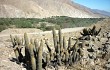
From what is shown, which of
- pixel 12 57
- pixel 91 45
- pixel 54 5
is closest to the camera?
pixel 12 57

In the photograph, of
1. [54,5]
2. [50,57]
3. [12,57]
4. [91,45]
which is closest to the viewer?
[50,57]

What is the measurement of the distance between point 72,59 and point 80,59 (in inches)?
21.9

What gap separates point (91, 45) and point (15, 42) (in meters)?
4.46

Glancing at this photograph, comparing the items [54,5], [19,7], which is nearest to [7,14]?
[19,7]

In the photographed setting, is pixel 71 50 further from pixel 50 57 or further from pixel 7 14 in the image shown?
pixel 7 14

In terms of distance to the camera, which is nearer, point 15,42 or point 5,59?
point 5,59

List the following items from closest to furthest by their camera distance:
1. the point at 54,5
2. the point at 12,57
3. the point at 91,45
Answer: the point at 12,57, the point at 91,45, the point at 54,5

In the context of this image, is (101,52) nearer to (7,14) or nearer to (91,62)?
(91,62)

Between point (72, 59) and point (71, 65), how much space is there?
286 mm

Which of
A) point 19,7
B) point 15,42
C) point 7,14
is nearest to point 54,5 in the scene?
point 19,7

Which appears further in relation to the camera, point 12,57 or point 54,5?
point 54,5

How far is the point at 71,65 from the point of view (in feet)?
39.2

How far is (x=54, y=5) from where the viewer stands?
403 feet

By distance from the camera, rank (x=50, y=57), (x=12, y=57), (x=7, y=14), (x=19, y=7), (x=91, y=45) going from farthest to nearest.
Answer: (x=19, y=7) → (x=7, y=14) → (x=91, y=45) → (x=12, y=57) → (x=50, y=57)
